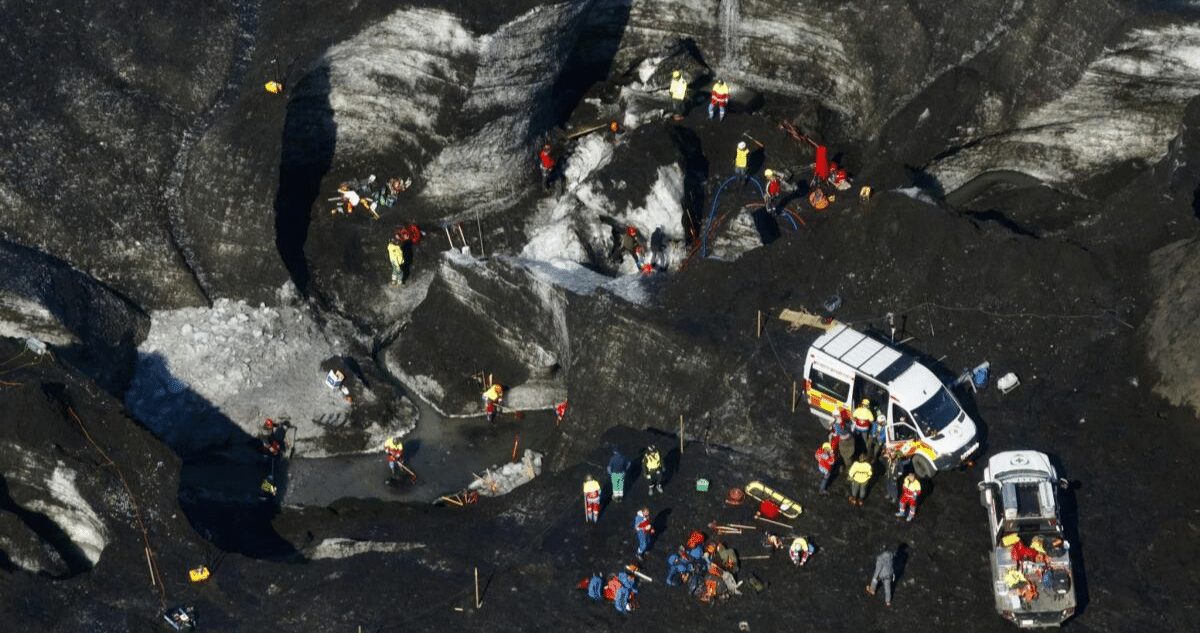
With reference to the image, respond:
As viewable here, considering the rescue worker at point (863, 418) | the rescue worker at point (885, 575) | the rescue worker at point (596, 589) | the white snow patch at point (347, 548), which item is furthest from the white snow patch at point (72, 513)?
the rescue worker at point (885, 575)

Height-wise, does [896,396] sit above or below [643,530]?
above

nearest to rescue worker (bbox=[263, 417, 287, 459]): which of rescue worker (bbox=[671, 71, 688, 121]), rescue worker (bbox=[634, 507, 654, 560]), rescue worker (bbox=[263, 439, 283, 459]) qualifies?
rescue worker (bbox=[263, 439, 283, 459])

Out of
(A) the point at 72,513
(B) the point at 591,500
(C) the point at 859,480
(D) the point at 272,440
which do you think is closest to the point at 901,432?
(C) the point at 859,480

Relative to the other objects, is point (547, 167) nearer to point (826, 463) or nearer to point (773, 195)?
point (773, 195)

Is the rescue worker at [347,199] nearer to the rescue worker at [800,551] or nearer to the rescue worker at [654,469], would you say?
the rescue worker at [654,469]

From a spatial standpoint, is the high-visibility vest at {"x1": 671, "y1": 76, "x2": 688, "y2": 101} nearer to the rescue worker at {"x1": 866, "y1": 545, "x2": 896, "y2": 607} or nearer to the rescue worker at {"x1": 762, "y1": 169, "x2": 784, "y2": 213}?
the rescue worker at {"x1": 762, "y1": 169, "x2": 784, "y2": 213}

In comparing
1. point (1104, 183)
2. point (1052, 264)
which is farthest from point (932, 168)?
point (1052, 264)
